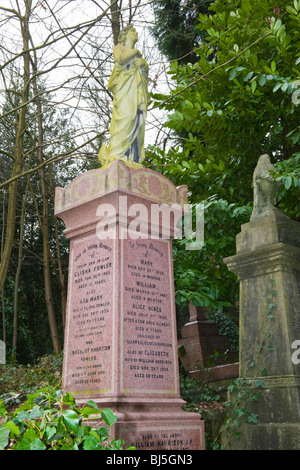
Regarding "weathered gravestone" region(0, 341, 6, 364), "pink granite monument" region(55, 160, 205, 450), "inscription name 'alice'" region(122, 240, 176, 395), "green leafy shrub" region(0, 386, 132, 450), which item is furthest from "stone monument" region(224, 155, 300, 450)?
"weathered gravestone" region(0, 341, 6, 364)

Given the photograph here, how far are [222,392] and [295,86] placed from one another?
5.33 meters

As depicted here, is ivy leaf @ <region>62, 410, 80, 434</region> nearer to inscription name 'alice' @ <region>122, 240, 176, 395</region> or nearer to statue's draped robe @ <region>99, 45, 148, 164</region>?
inscription name 'alice' @ <region>122, 240, 176, 395</region>

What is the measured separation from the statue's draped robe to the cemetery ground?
279cm

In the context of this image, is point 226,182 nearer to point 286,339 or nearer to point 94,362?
point 286,339

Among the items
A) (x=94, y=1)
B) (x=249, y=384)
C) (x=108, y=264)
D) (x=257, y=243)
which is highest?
(x=94, y=1)

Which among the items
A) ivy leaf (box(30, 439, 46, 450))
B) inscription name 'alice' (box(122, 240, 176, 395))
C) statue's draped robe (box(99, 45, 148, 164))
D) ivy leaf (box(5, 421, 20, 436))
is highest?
statue's draped robe (box(99, 45, 148, 164))

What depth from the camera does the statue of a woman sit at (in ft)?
19.6

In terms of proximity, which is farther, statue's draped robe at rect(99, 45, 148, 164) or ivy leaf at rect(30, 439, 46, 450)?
statue's draped robe at rect(99, 45, 148, 164)

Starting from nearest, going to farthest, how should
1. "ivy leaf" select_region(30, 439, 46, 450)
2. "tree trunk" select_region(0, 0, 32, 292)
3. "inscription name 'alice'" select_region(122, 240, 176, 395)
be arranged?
1. "ivy leaf" select_region(30, 439, 46, 450)
2. "inscription name 'alice'" select_region(122, 240, 176, 395)
3. "tree trunk" select_region(0, 0, 32, 292)

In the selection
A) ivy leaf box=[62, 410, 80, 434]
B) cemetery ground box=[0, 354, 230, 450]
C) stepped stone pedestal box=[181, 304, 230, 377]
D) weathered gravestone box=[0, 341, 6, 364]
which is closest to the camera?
ivy leaf box=[62, 410, 80, 434]

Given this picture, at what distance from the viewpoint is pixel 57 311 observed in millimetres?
20625

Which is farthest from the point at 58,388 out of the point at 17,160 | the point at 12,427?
the point at 17,160
